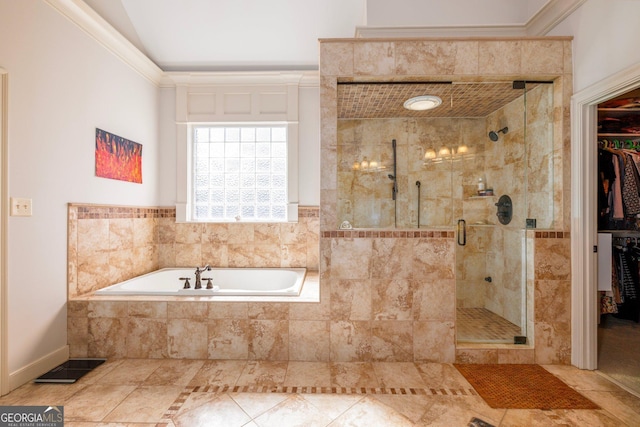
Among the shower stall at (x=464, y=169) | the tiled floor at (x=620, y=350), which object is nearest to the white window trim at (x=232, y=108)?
the shower stall at (x=464, y=169)

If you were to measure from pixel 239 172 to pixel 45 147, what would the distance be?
1.80 metres

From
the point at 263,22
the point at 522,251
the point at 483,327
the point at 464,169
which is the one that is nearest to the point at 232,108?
the point at 263,22

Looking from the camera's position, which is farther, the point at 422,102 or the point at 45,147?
Result: the point at 422,102

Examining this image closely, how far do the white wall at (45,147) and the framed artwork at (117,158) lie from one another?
79 mm

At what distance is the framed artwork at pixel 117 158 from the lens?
2.72 meters

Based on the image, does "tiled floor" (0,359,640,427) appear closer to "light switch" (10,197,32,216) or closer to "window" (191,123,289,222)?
"light switch" (10,197,32,216)

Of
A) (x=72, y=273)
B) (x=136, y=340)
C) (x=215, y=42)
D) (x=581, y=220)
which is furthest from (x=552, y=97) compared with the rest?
(x=72, y=273)

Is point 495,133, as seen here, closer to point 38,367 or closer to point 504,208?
point 504,208

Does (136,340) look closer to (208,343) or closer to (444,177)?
(208,343)

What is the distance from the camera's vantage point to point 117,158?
2.93 m

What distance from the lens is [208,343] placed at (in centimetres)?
234

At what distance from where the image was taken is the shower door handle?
2.37 m

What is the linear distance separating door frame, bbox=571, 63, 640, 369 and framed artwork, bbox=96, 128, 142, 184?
12.3 feet

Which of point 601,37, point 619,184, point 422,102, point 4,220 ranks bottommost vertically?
point 4,220
